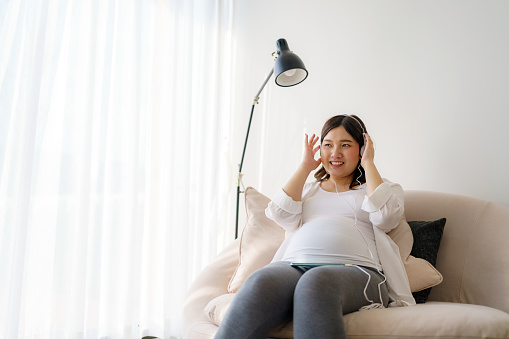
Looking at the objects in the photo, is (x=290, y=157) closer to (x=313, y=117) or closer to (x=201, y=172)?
(x=313, y=117)

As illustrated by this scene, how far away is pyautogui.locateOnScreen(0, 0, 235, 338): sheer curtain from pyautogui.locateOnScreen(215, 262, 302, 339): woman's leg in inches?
37.8

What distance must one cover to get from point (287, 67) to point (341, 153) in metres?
0.44

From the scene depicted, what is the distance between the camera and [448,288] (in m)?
Answer: 1.57

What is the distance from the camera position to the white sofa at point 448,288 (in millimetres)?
1100

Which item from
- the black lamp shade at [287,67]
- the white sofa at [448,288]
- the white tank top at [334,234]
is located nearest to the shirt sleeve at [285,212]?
the white tank top at [334,234]

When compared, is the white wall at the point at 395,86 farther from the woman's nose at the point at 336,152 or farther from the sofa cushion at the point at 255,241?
the sofa cushion at the point at 255,241

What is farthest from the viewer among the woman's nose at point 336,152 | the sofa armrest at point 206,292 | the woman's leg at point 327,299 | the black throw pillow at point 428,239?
the woman's nose at point 336,152

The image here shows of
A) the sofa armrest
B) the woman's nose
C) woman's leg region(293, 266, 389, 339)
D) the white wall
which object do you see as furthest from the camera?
the white wall

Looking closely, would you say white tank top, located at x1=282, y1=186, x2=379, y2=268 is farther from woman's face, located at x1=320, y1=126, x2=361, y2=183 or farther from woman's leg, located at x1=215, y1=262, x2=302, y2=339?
woman's leg, located at x1=215, y1=262, x2=302, y2=339

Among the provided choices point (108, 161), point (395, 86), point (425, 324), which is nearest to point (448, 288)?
point (425, 324)

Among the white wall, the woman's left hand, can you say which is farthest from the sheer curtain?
the woman's left hand

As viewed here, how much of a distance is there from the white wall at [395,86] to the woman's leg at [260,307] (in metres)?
1.10

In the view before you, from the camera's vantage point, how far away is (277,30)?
8.65 feet

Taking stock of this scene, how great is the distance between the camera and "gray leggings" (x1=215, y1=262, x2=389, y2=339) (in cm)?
107
